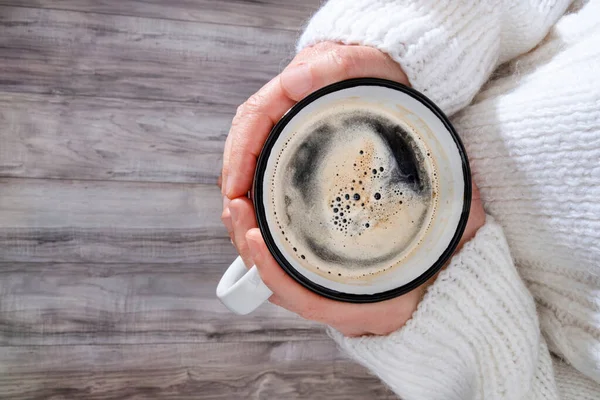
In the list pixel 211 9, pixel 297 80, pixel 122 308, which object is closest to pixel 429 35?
pixel 297 80

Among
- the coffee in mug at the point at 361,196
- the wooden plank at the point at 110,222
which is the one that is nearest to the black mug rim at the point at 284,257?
the coffee in mug at the point at 361,196

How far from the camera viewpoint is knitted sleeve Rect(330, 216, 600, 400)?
465 millimetres

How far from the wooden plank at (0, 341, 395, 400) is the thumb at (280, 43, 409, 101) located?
627 mm

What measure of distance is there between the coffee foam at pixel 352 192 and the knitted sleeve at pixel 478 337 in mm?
88

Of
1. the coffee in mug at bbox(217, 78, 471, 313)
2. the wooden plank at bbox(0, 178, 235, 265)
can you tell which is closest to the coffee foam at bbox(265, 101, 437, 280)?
the coffee in mug at bbox(217, 78, 471, 313)

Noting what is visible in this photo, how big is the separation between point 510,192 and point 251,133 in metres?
0.23

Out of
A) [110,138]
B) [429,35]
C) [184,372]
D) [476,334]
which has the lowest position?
[184,372]

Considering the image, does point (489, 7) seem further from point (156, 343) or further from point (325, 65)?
point (156, 343)

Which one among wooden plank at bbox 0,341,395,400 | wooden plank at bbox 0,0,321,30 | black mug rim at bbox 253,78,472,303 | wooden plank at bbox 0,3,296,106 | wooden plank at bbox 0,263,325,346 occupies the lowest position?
wooden plank at bbox 0,341,395,400

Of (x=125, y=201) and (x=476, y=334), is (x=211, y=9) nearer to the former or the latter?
(x=125, y=201)

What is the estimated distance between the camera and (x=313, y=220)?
0.40 meters

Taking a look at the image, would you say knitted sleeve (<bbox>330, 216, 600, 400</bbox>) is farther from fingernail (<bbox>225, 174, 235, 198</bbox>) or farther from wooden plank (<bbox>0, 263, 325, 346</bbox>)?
wooden plank (<bbox>0, 263, 325, 346</bbox>)

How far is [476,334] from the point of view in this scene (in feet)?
1.58

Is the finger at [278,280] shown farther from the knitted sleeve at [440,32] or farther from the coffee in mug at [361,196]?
the knitted sleeve at [440,32]
